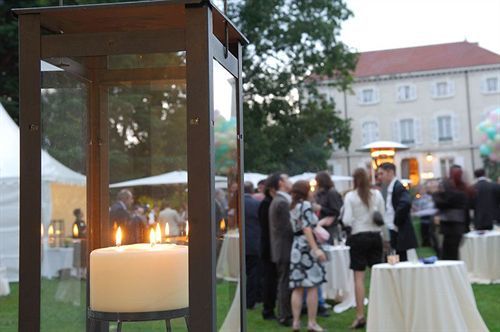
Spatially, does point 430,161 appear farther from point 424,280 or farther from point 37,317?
point 37,317

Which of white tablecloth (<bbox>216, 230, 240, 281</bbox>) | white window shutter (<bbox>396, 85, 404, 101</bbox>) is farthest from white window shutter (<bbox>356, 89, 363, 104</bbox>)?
white tablecloth (<bbox>216, 230, 240, 281</bbox>)

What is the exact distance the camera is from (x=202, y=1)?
1.30m

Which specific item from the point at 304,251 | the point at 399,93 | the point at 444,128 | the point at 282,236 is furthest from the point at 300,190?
the point at 399,93

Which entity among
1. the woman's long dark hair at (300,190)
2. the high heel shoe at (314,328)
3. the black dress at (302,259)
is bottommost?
the high heel shoe at (314,328)

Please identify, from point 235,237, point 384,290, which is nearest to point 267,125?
point 384,290

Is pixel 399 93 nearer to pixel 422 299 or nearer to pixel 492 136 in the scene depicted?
pixel 492 136

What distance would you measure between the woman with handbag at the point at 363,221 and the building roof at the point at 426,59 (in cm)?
4322

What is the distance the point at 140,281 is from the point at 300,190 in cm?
508

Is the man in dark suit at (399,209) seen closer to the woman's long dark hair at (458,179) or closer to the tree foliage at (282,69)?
the woman's long dark hair at (458,179)

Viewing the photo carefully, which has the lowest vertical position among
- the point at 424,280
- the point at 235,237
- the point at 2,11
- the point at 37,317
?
the point at 424,280

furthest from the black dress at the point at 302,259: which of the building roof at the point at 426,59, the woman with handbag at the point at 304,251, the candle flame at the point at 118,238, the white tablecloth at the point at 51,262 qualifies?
the building roof at the point at 426,59

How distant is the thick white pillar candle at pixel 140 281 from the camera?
140 centimetres

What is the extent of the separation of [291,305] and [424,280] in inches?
89.0

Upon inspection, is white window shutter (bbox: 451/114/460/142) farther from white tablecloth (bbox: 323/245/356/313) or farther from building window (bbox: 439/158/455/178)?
white tablecloth (bbox: 323/245/356/313)
